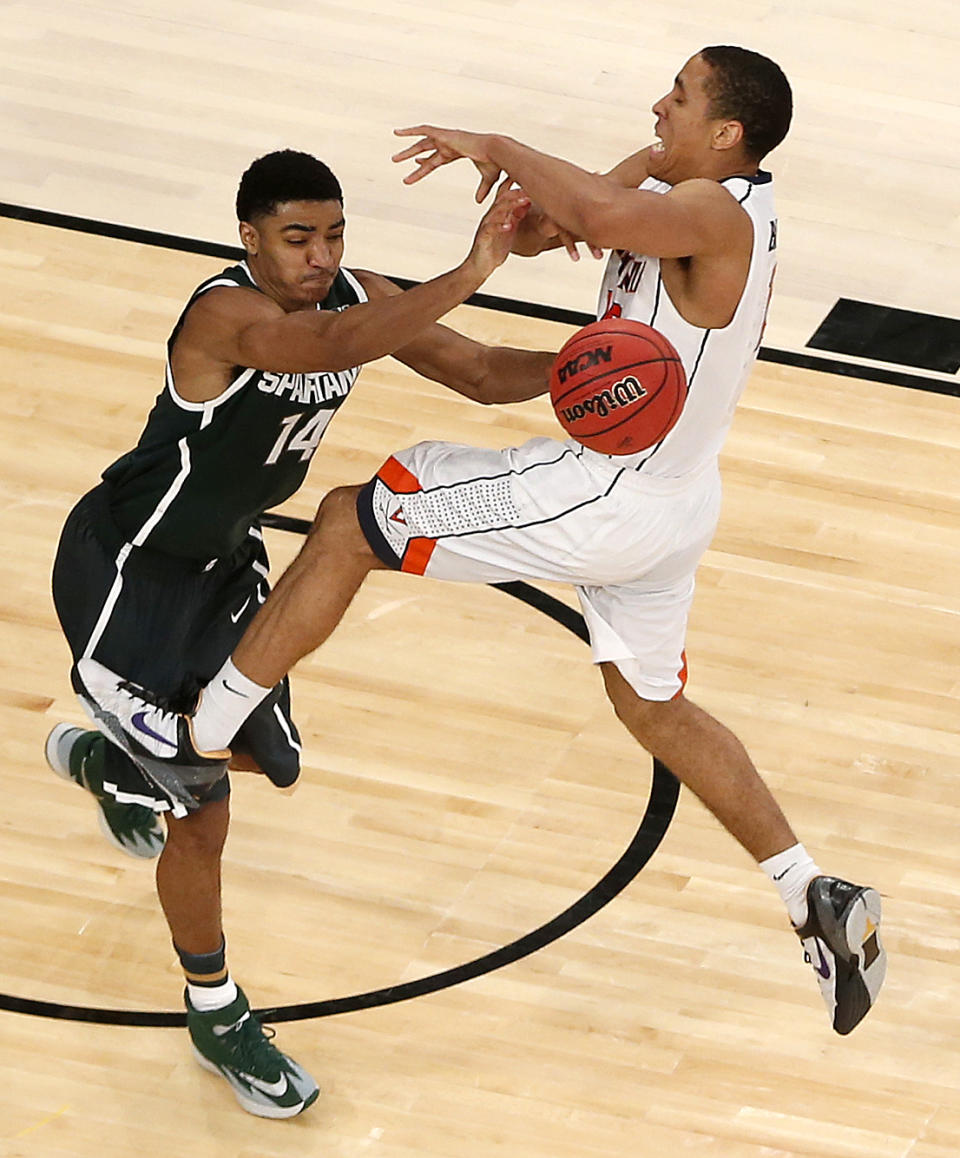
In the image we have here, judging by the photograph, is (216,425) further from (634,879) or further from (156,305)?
(156,305)

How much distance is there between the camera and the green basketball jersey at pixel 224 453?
14.7 feet

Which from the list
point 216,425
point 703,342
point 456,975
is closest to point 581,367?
point 703,342

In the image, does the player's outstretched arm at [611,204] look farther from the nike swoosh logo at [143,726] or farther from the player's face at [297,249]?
the nike swoosh logo at [143,726]

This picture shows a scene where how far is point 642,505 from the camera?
4574 mm

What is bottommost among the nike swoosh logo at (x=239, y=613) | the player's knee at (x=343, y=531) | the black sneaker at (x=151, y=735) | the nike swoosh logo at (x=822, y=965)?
the nike swoosh logo at (x=822, y=965)

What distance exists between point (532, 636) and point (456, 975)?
1466 mm

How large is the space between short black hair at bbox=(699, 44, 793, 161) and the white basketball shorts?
77 cm

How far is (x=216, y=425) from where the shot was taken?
14.7ft

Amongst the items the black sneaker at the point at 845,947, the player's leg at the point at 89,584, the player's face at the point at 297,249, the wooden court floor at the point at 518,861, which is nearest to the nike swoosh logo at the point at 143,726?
the player's leg at the point at 89,584

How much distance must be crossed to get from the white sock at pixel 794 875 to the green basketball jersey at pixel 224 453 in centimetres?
142

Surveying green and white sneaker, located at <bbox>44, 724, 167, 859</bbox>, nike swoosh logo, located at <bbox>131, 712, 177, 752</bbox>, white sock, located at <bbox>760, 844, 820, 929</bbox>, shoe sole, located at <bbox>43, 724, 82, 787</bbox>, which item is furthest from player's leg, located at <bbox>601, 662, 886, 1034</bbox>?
shoe sole, located at <bbox>43, 724, 82, 787</bbox>

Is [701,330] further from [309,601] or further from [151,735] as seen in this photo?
[151,735]

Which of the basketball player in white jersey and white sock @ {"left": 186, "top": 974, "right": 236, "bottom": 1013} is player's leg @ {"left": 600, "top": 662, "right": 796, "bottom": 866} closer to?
the basketball player in white jersey

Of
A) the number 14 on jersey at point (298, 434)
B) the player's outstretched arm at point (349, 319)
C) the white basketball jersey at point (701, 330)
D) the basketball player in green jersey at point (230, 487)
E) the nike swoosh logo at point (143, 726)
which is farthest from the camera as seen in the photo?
the nike swoosh logo at point (143, 726)
